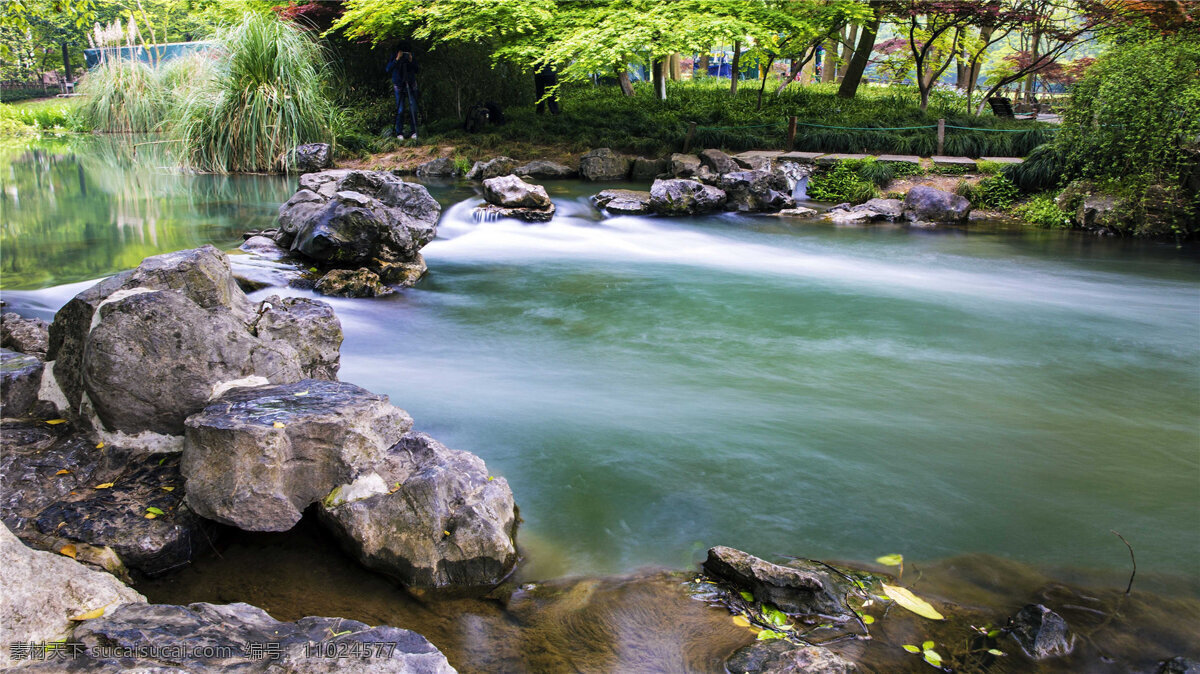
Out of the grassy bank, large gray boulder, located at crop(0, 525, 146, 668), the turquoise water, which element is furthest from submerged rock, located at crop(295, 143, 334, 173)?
large gray boulder, located at crop(0, 525, 146, 668)

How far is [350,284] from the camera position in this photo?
7.27 metres

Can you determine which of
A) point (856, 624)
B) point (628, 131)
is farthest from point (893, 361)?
point (628, 131)

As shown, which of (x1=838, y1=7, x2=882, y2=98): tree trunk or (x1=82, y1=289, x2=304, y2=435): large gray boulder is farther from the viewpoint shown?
(x1=838, y1=7, x2=882, y2=98): tree trunk

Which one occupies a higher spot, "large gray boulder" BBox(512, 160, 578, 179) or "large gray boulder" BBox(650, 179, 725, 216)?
"large gray boulder" BBox(512, 160, 578, 179)

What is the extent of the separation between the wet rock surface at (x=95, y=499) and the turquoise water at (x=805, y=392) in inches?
58.2

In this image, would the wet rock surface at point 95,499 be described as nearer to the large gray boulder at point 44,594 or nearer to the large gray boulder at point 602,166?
the large gray boulder at point 44,594

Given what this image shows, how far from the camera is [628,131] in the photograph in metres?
16.7

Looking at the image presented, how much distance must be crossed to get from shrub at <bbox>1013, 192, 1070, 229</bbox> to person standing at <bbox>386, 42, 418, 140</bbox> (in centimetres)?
1233

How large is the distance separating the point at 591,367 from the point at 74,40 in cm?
3372

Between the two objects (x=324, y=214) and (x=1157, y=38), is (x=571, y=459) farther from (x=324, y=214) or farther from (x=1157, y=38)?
(x=1157, y=38)

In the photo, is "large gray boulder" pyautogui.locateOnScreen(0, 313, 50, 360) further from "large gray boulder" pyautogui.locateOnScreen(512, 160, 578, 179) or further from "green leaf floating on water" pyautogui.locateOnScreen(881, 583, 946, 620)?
"large gray boulder" pyautogui.locateOnScreen(512, 160, 578, 179)

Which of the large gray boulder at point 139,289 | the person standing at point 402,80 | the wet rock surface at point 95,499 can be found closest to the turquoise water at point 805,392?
the large gray boulder at point 139,289

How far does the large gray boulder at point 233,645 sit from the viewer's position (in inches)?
79.7

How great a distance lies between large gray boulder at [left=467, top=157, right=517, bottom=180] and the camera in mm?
14914
